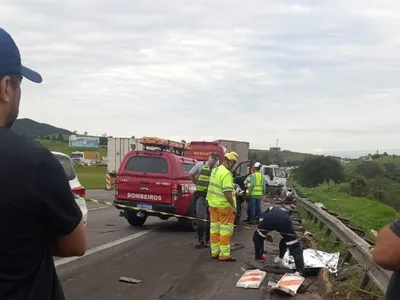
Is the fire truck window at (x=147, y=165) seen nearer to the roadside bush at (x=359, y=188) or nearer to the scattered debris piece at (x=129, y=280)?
the scattered debris piece at (x=129, y=280)

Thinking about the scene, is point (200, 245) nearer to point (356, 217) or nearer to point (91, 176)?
point (356, 217)

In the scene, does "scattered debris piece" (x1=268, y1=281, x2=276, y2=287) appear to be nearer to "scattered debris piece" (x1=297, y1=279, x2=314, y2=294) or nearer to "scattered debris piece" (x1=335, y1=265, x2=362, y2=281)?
"scattered debris piece" (x1=297, y1=279, x2=314, y2=294)

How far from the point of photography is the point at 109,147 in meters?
33.6

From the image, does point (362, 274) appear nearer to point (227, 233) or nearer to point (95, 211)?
point (227, 233)

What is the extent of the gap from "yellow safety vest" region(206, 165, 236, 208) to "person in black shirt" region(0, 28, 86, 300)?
805 cm

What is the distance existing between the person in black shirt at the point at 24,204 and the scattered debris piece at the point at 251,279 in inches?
235

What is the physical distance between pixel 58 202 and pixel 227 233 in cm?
816

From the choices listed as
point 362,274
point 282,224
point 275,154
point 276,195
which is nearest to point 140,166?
point 282,224

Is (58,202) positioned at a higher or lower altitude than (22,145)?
lower

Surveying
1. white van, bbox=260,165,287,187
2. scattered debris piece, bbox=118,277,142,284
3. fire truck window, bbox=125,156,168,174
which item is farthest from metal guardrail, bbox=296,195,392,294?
white van, bbox=260,165,287,187

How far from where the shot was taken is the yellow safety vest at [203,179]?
477 inches

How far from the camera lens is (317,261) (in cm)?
879

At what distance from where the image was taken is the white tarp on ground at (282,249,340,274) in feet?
28.4

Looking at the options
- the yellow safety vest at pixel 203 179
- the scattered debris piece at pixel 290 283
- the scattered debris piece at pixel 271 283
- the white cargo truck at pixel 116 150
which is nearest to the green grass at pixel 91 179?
the white cargo truck at pixel 116 150
